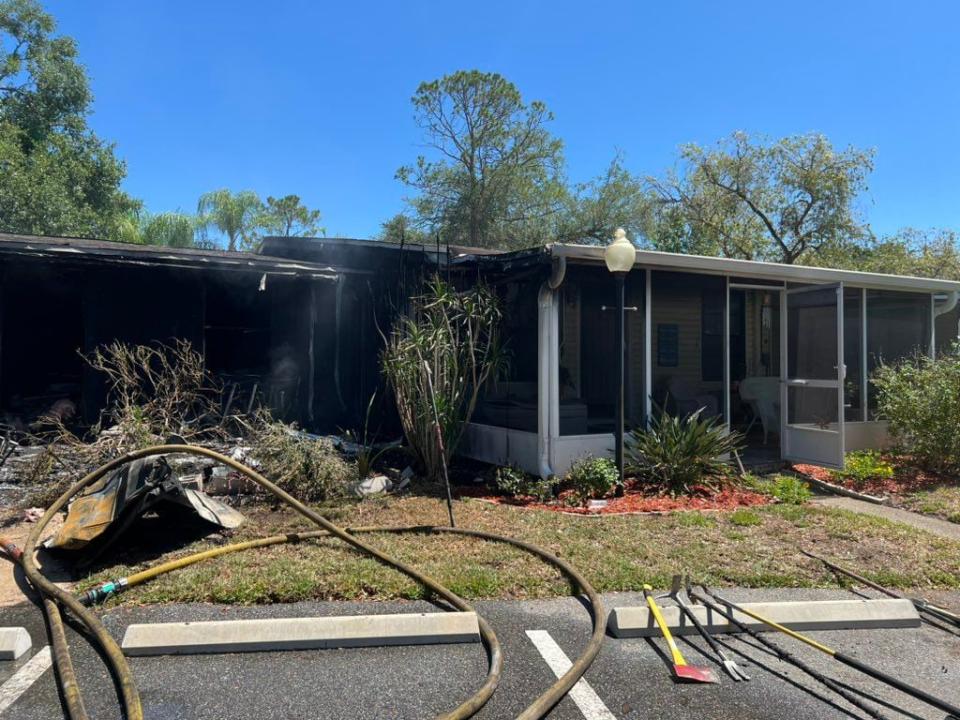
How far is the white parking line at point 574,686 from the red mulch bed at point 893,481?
18.6 ft

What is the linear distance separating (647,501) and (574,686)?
3816mm

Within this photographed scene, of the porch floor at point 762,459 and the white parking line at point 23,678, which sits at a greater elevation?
the porch floor at point 762,459

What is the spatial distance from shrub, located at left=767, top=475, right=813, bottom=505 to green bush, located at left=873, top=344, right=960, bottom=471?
2045 mm

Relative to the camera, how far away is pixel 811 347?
8.67m

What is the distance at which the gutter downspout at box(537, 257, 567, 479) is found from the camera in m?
7.36

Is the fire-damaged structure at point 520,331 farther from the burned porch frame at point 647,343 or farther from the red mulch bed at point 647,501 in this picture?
the red mulch bed at point 647,501

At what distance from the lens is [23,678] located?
320cm

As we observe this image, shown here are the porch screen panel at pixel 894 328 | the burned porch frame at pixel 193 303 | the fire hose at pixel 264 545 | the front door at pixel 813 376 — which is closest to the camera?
the fire hose at pixel 264 545

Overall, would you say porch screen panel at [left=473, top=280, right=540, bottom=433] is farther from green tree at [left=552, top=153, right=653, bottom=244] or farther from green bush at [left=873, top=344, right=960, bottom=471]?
green tree at [left=552, top=153, right=653, bottom=244]

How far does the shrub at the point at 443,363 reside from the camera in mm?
7363

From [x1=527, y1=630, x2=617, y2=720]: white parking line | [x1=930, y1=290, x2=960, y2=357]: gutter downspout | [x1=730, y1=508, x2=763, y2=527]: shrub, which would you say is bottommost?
[x1=527, y1=630, x2=617, y2=720]: white parking line

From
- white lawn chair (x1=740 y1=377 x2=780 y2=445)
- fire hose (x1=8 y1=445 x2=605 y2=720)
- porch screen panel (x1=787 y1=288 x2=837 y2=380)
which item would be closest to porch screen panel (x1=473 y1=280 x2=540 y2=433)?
fire hose (x1=8 y1=445 x2=605 y2=720)

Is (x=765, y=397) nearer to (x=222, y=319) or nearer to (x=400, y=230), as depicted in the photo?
(x=222, y=319)

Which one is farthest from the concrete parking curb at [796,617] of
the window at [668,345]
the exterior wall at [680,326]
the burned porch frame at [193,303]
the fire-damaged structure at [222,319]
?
the burned porch frame at [193,303]
